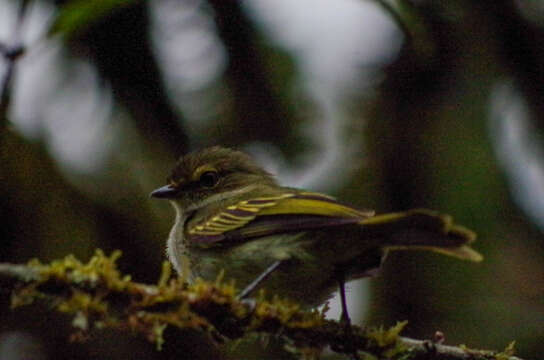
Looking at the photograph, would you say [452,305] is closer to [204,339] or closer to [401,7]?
[204,339]

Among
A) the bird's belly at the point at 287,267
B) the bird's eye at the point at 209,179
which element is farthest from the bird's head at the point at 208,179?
the bird's belly at the point at 287,267

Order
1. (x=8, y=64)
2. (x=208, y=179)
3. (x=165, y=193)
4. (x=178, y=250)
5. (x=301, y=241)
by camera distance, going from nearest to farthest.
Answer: (x=8, y=64)
(x=301, y=241)
(x=178, y=250)
(x=165, y=193)
(x=208, y=179)

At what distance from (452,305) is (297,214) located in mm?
2825

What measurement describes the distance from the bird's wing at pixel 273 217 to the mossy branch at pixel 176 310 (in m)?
0.45

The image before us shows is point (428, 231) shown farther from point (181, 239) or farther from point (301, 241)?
point (181, 239)

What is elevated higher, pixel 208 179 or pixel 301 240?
pixel 208 179

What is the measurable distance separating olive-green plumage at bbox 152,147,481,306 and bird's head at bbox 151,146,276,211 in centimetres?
56

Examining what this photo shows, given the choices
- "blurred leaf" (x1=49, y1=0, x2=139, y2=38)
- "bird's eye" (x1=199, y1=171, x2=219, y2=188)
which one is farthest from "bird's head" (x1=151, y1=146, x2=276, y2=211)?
"blurred leaf" (x1=49, y1=0, x2=139, y2=38)

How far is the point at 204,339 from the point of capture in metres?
5.59

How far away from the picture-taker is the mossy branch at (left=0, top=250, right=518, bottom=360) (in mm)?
2391

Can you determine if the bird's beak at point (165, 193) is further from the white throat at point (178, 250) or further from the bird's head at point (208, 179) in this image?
the white throat at point (178, 250)

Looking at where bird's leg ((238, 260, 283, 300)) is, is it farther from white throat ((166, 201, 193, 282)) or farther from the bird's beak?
the bird's beak

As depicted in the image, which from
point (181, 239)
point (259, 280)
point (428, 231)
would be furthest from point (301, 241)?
point (181, 239)

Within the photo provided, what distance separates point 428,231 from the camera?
10.3ft
